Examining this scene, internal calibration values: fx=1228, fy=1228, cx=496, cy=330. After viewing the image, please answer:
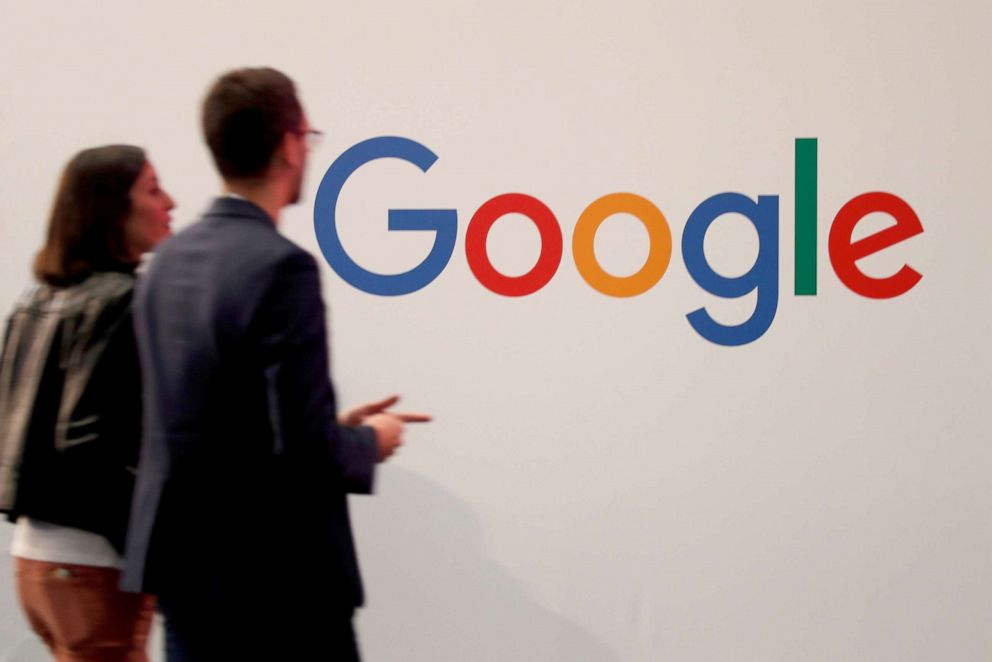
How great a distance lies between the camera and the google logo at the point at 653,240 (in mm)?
2961

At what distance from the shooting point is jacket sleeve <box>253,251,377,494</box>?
158 cm

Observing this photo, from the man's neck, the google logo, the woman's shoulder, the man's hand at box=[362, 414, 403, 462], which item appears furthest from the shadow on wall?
the man's neck

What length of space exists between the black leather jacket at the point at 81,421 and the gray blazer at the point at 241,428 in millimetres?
365

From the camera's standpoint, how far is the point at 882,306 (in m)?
2.96

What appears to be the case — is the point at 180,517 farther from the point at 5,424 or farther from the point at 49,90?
the point at 49,90

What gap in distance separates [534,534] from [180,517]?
1519 mm

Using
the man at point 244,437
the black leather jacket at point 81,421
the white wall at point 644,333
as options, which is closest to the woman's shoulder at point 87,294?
the black leather jacket at point 81,421

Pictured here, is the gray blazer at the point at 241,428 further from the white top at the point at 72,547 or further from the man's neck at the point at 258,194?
the white top at the point at 72,547

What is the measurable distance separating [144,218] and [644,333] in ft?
4.33

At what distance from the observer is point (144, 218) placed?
2172 millimetres

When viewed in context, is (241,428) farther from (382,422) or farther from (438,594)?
(438,594)

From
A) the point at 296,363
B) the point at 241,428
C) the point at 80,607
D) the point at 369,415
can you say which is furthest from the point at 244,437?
the point at 80,607

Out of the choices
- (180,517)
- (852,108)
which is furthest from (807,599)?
(180,517)

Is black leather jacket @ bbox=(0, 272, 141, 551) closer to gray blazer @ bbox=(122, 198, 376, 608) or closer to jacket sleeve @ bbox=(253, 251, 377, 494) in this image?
gray blazer @ bbox=(122, 198, 376, 608)
